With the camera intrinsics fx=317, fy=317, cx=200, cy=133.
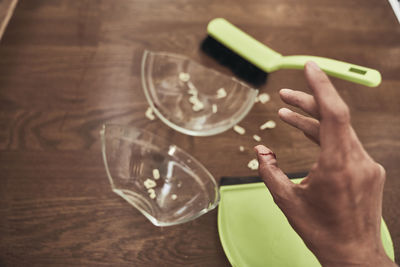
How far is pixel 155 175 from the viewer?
0.61 meters

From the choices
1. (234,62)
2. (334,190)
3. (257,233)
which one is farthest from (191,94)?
(334,190)

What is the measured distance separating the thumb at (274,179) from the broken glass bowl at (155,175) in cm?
17

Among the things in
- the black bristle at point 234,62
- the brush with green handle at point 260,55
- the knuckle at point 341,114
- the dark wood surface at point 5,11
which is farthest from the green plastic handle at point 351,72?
the dark wood surface at point 5,11

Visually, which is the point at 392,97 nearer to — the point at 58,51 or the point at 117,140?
the point at 117,140

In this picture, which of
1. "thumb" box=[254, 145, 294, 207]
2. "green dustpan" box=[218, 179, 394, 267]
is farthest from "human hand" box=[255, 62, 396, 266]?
"green dustpan" box=[218, 179, 394, 267]

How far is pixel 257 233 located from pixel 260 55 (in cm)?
36

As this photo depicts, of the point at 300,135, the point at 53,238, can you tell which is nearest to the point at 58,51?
the point at 53,238

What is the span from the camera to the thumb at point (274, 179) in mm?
376

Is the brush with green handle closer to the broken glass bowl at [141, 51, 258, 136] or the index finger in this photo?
the broken glass bowl at [141, 51, 258, 136]

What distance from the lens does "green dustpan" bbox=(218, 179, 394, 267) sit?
1.77ft

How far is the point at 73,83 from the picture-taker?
0.67 meters

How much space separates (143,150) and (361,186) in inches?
15.5

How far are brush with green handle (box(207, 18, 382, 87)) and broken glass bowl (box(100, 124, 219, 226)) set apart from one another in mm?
252

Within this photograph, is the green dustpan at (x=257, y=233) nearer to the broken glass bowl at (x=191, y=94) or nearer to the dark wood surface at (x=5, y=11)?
the broken glass bowl at (x=191, y=94)
